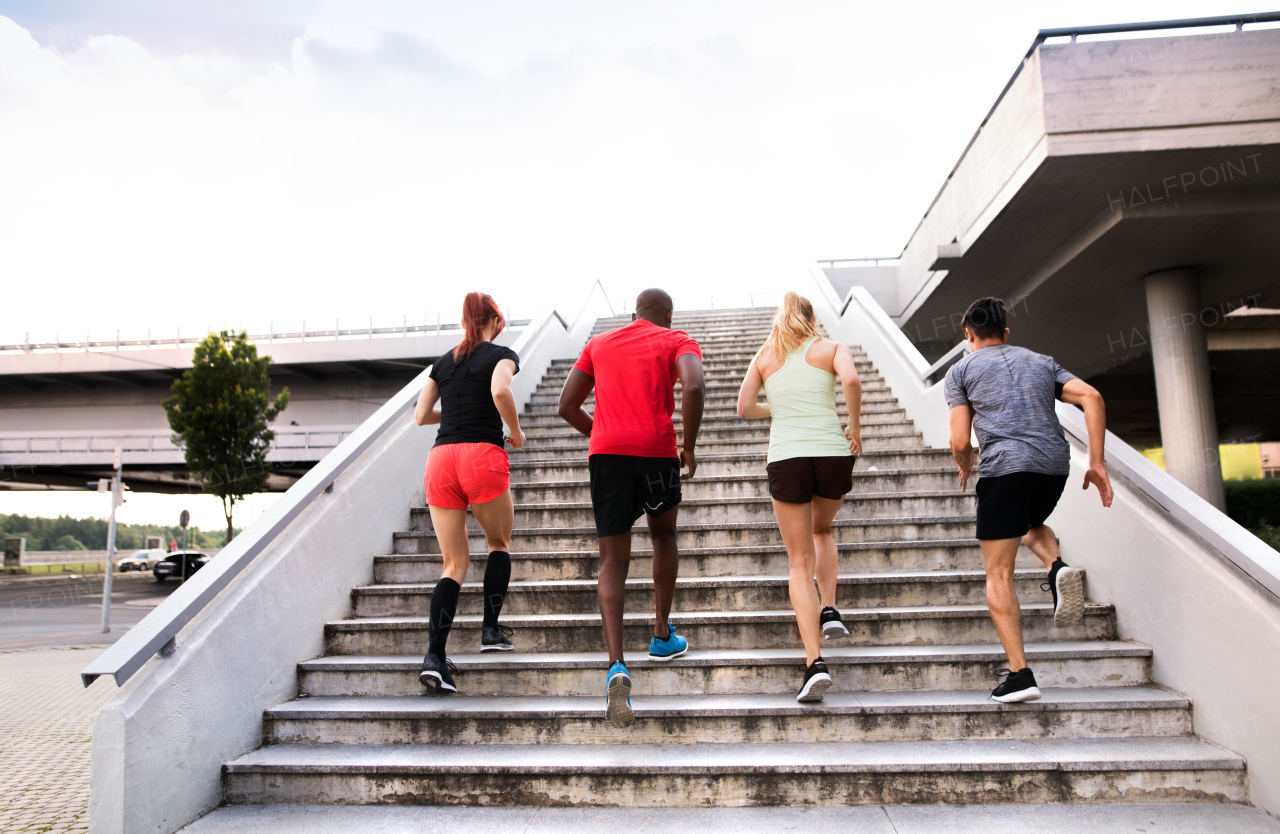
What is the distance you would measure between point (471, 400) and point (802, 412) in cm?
163

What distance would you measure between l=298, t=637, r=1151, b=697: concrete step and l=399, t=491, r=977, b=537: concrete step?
1.35 meters

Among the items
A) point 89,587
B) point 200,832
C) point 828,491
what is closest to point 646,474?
point 828,491

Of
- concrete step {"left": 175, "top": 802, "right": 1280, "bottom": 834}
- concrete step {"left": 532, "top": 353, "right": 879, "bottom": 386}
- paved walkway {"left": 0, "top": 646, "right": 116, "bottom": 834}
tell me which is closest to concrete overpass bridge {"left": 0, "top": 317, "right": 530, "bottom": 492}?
concrete step {"left": 532, "top": 353, "right": 879, "bottom": 386}

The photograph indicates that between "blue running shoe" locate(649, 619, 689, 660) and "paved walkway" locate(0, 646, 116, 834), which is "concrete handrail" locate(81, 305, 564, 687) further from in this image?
"blue running shoe" locate(649, 619, 689, 660)

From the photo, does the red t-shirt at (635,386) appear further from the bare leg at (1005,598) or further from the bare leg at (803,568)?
the bare leg at (1005,598)

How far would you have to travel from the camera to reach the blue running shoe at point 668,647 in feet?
10.7

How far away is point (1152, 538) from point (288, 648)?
406cm

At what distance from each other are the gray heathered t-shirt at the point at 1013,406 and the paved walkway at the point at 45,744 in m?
4.10

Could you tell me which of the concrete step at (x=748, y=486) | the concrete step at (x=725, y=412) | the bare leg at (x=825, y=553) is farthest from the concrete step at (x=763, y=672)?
the concrete step at (x=725, y=412)

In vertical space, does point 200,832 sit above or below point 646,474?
below

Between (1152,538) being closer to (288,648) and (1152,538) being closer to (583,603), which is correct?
(583,603)

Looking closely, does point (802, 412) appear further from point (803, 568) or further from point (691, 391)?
point (803, 568)

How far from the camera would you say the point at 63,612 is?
47.6 ft

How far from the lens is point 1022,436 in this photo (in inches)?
118
